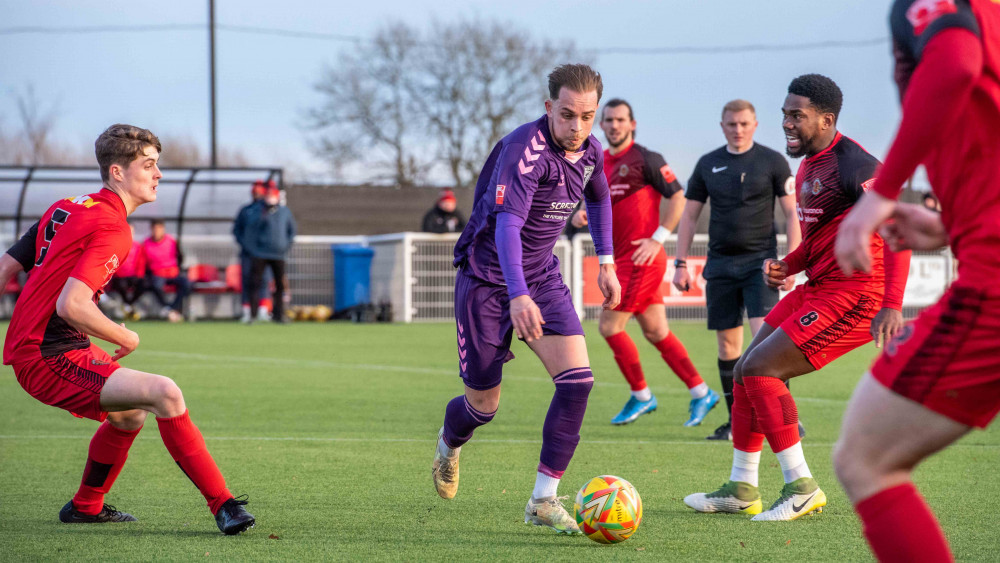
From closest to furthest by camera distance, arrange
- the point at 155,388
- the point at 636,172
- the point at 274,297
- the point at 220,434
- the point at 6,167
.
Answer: the point at 155,388, the point at 220,434, the point at 636,172, the point at 274,297, the point at 6,167

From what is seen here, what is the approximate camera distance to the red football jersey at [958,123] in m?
2.38

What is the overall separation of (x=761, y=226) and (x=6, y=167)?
62.4ft

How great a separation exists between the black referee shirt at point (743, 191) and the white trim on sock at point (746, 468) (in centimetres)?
271

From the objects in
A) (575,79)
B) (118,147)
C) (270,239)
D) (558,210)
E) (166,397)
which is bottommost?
(270,239)

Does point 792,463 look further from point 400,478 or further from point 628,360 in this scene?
point 628,360

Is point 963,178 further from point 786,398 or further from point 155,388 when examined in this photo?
point 155,388

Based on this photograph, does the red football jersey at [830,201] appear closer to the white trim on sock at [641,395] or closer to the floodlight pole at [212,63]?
the white trim on sock at [641,395]

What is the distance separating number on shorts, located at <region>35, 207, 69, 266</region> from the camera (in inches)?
171

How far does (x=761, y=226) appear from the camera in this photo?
7.55 meters

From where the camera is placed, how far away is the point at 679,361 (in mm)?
8344

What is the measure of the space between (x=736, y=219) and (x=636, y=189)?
1.16m

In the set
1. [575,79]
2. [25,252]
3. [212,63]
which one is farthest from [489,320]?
[212,63]

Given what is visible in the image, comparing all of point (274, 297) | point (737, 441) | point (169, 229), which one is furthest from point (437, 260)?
point (737, 441)

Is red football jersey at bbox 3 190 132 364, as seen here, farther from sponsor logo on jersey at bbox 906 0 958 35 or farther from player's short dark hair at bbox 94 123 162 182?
sponsor logo on jersey at bbox 906 0 958 35
